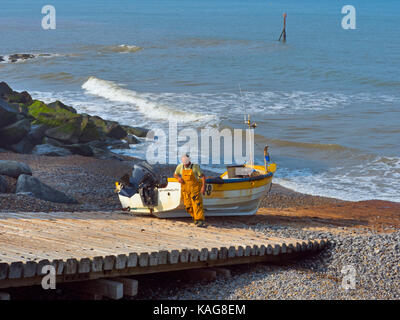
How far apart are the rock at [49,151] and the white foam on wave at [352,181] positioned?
7.54 m

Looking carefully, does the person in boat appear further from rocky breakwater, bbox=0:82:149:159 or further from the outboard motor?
rocky breakwater, bbox=0:82:149:159

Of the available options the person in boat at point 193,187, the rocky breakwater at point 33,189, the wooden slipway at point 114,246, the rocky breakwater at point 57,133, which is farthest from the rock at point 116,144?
the person in boat at point 193,187

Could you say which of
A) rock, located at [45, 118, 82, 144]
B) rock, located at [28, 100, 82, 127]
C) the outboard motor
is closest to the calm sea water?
rock, located at [45, 118, 82, 144]

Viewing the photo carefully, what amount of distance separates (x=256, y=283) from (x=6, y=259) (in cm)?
395

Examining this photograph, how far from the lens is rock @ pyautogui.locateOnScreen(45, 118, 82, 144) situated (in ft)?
82.0

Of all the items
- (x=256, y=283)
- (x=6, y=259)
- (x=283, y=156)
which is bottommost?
(x=283, y=156)

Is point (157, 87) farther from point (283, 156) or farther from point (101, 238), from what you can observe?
point (101, 238)

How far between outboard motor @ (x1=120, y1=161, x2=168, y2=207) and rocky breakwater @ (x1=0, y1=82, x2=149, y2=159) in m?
9.46

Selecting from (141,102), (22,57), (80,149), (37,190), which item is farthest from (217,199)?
(22,57)

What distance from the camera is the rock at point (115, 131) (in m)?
28.1

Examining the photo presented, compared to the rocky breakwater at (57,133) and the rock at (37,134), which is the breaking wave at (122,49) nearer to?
the rocky breakwater at (57,133)

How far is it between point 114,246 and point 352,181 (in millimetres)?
14282
